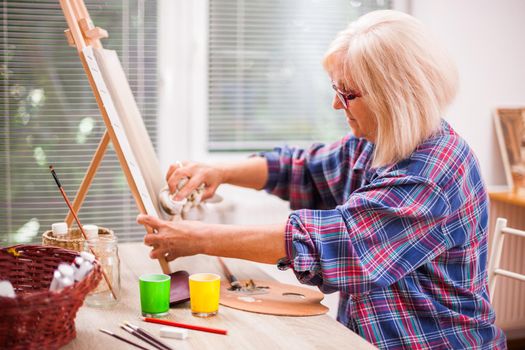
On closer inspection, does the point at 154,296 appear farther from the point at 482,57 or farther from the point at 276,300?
the point at 482,57

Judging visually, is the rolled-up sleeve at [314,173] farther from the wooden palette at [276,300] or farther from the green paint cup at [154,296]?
the green paint cup at [154,296]

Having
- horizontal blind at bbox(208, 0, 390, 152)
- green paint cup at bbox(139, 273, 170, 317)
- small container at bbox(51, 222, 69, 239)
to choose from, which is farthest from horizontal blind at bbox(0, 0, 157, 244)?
green paint cup at bbox(139, 273, 170, 317)

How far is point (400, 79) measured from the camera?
5.07 ft

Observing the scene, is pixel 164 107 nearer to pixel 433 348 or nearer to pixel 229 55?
pixel 229 55

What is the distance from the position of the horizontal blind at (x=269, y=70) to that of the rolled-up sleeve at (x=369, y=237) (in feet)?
4.92

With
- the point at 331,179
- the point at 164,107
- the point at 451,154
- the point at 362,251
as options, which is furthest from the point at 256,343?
the point at 164,107

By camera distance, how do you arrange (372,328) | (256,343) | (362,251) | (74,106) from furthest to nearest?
(74,106), (372,328), (362,251), (256,343)

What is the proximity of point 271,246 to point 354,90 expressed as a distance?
43 centimetres

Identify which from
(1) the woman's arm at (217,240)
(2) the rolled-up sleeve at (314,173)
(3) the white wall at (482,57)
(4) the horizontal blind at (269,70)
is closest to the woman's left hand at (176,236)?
(1) the woman's arm at (217,240)

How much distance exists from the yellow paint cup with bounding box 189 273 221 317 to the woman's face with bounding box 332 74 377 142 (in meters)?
0.54

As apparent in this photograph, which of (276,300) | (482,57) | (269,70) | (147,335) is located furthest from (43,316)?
(482,57)

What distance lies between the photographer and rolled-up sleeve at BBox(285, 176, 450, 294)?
4.75 feet

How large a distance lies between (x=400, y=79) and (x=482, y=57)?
167 centimetres

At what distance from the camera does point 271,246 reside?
1.50 m
